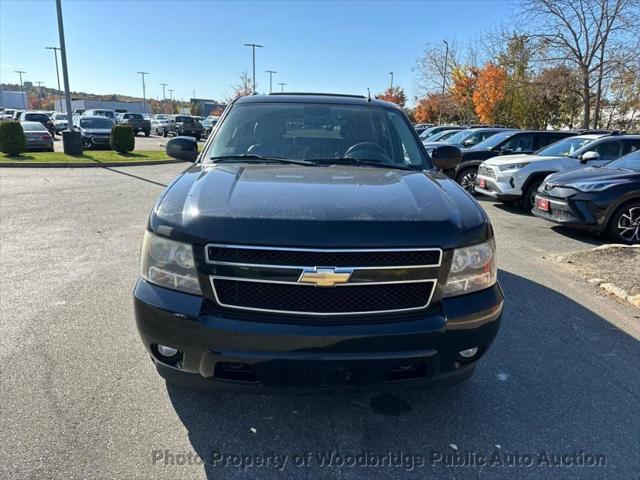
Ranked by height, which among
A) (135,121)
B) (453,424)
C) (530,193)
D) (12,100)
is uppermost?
(12,100)

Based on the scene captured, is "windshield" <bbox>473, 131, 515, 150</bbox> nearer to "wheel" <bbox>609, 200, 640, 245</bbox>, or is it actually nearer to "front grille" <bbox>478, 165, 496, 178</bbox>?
"front grille" <bbox>478, 165, 496, 178</bbox>

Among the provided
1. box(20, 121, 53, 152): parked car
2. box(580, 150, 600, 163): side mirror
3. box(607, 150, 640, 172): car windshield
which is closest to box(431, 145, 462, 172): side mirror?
box(607, 150, 640, 172): car windshield

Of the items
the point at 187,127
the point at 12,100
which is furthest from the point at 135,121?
the point at 12,100

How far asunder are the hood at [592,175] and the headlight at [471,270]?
5.91 m

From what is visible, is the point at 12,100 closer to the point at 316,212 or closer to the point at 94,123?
the point at 94,123

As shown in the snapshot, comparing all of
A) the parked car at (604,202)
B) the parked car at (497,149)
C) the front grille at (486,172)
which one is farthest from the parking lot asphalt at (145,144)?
the parked car at (604,202)

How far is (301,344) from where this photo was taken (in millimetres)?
2184

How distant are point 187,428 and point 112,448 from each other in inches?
15.3

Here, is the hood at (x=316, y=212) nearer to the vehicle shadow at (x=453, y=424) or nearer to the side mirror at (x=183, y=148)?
the vehicle shadow at (x=453, y=424)

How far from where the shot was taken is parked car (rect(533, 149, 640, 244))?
697cm

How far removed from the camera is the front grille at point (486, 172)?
32.8 ft

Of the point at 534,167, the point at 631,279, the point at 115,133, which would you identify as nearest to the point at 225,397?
the point at 631,279

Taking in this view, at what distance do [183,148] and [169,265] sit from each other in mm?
2225

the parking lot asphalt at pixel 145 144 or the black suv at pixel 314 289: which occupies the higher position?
the black suv at pixel 314 289
